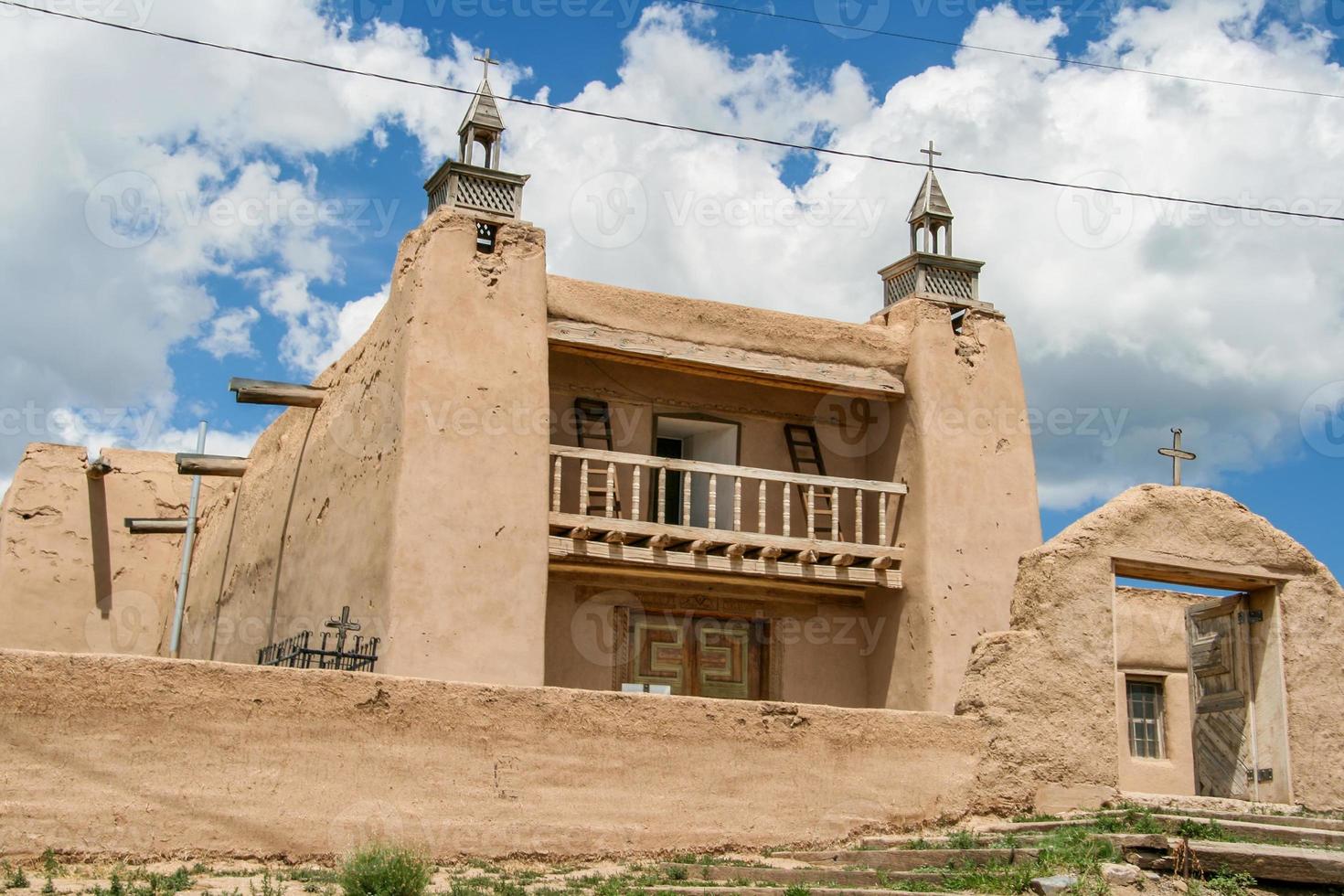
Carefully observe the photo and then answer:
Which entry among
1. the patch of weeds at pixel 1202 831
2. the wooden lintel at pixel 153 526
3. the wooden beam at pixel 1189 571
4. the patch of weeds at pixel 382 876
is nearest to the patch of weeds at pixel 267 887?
the patch of weeds at pixel 382 876

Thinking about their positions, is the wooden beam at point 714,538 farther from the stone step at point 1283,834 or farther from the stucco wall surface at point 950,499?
the stone step at point 1283,834

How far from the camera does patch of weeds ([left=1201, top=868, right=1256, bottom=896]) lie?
26.9ft

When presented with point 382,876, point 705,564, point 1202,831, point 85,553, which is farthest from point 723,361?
point 85,553

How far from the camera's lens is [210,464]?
18422mm

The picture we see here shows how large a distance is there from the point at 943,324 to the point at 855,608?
3359 mm

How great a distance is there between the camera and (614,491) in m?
14.7

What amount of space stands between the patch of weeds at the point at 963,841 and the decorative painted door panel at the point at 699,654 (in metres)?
→ 5.51

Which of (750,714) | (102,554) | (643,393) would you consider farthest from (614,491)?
(102,554)

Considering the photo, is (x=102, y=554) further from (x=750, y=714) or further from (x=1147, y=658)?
(x=1147, y=658)

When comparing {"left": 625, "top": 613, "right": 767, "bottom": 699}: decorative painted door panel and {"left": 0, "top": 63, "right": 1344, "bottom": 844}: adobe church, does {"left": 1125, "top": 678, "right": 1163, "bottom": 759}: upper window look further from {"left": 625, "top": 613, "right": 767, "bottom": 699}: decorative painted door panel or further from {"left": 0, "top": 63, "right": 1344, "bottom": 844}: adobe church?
{"left": 625, "top": 613, "right": 767, "bottom": 699}: decorative painted door panel

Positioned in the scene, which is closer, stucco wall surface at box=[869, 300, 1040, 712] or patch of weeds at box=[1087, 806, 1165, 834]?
patch of weeds at box=[1087, 806, 1165, 834]

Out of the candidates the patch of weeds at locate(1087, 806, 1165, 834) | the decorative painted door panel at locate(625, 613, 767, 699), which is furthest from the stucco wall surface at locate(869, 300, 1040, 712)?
the patch of weeds at locate(1087, 806, 1165, 834)

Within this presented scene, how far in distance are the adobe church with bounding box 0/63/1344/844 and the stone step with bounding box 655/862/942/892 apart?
1174mm

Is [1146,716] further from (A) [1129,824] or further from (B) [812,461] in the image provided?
(A) [1129,824]
